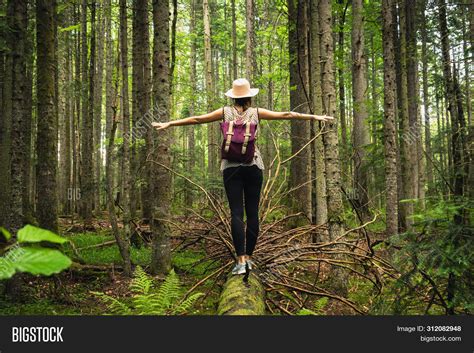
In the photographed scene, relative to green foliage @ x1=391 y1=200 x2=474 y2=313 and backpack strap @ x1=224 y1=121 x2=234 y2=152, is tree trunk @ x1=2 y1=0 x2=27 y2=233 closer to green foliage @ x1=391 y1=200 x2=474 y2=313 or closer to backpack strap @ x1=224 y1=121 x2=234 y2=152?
backpack strap @ x1=224 y1=121 x2=234 y2=152

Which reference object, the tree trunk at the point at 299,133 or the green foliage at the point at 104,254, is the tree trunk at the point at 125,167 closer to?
the green foliage at the point at 104,254

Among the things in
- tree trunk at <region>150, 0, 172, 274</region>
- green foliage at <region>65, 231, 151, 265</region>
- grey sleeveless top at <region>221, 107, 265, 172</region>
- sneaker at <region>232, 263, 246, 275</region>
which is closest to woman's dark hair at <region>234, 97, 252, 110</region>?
grey sleeveless top at <region>221, 107, 265, 172</region>

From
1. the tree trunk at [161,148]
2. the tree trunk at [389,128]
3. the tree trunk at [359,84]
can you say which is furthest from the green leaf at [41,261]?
the tree trunk at [359,84]

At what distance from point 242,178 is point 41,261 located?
3673 millimetres

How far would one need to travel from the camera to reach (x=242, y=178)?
4824 millimetres

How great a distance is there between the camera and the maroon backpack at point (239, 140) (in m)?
4.52

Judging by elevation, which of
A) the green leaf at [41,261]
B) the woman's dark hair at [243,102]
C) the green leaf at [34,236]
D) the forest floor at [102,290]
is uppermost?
the woman's dark hair at [243,102]

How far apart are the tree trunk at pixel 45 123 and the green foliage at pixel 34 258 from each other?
5.98 m

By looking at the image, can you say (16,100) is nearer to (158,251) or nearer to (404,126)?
(158,251)

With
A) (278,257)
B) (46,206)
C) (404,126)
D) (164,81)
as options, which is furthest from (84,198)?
(404,126)

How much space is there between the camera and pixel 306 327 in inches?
139

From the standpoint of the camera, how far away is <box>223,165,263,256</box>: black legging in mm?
4676

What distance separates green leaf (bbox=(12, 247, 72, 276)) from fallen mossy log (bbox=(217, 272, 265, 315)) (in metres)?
2.44

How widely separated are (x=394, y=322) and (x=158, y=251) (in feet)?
15.6
